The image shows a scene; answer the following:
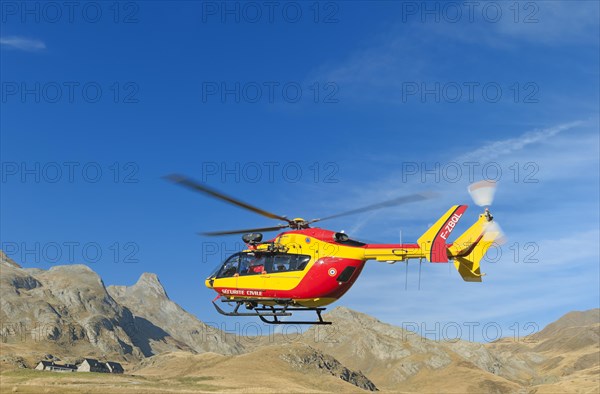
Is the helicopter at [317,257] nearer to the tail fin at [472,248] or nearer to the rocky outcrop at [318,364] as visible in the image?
the tail fin at [472,248]

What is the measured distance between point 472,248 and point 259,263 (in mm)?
9665

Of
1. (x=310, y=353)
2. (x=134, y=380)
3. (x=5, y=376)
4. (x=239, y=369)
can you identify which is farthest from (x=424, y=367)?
(x=5, y=376)

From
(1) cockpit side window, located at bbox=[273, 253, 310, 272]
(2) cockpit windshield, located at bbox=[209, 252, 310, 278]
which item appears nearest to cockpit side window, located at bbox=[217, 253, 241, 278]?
(2) cockpit windshield, located at bbox=[209, 252, 310, 278]

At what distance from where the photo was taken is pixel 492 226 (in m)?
27.8

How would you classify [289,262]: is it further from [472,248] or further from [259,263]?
[472,248]

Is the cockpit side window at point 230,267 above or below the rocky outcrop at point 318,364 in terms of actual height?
above

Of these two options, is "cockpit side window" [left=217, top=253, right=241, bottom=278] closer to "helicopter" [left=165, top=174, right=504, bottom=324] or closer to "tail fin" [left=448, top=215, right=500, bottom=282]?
"helicopter" [left=165, top=174, right=504, bottom=324]

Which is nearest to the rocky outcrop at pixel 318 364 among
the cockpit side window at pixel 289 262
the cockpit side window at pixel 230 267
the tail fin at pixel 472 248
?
the cockpit side window at pixel 230 267

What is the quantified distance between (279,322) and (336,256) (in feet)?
13.1

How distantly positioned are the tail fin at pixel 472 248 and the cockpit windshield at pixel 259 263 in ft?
21.7

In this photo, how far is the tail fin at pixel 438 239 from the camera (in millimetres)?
27531

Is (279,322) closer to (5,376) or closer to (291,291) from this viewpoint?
(291,291)

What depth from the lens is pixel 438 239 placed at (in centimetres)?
2769

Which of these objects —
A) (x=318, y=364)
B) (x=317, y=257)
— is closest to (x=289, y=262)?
(x=317, y=257)
